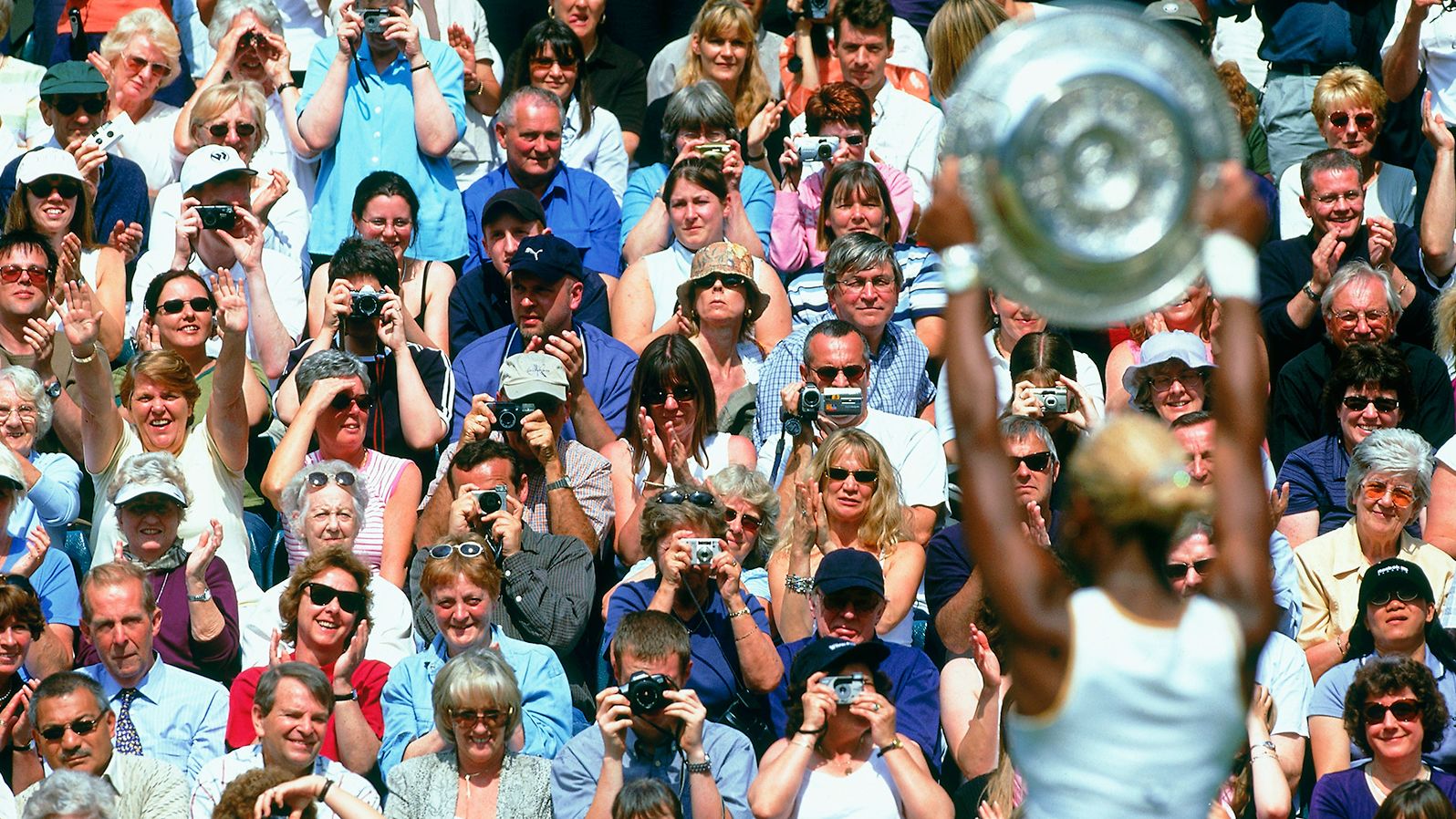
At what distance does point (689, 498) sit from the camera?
357 inches

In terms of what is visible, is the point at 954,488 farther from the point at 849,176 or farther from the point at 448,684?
the point at 448,684

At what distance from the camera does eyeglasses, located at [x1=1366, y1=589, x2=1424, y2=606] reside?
9008mm

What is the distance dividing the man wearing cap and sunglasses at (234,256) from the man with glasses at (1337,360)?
15.5 ft

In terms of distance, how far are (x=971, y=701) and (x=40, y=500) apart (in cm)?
413

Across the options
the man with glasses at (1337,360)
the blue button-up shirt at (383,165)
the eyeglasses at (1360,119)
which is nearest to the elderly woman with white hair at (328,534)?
the blue button-up shirt at (383,165)

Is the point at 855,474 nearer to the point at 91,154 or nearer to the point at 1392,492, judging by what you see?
the point at 1392,492

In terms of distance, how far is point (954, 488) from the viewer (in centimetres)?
1030

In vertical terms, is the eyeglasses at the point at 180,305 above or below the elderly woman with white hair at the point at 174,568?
above

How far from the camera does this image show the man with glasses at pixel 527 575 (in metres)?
9.23

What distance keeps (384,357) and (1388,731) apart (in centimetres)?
469

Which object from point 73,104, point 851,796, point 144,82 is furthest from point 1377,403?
point 73,104

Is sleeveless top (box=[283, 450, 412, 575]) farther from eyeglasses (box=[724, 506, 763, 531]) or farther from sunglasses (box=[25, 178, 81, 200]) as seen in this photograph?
sunglasses (box=[25, 178, 81, 200])

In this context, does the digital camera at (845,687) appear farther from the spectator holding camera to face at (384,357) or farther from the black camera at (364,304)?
the black camera at (364,304)

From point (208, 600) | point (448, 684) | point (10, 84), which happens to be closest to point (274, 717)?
point (448, 684)
